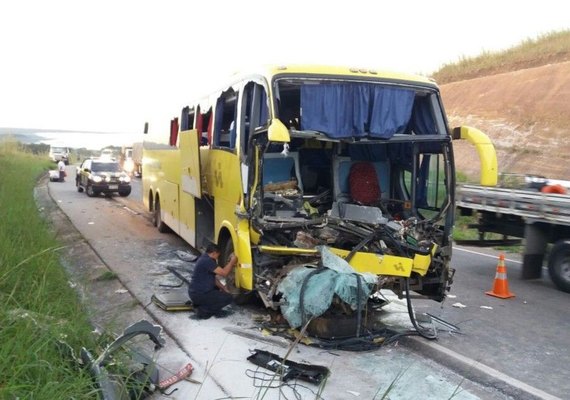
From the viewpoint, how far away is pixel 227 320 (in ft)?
22.3

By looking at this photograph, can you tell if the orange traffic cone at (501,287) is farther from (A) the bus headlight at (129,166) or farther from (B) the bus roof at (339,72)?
(A) the bus headlight at (129,166)

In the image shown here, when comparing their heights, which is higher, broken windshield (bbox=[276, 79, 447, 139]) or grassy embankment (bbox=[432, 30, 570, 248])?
grassy embankment (bbox=[432, 30, 570, 248])

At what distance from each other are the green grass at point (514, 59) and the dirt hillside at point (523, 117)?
1347mm

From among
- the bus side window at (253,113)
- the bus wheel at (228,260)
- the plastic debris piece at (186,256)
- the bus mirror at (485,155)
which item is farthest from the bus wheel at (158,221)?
the bus mirror at (485,155)

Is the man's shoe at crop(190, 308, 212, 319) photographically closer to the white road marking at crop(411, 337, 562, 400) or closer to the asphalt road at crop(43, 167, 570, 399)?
the asphalt road at crop(43, 167, 570, 399)

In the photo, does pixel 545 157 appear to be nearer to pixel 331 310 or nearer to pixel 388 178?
pixel 388 178

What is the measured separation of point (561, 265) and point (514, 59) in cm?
2625

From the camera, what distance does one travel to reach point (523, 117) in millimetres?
26234

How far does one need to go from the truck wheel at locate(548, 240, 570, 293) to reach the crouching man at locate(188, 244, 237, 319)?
5.25m

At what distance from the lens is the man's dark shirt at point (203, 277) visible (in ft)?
22.2

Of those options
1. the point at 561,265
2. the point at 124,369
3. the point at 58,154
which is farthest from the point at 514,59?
→ the point at 58,154

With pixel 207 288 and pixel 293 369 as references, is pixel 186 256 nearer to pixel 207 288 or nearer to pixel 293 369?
pixel 207 288

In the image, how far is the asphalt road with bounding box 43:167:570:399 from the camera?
5023 millimetres

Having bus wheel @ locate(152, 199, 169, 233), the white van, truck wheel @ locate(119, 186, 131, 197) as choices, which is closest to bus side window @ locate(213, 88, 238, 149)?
bus wheel @ locate(152, 199, 169, 233)
